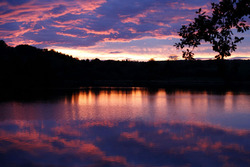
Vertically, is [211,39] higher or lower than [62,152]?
higher

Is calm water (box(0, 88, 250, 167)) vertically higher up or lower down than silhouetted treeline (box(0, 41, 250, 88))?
lower down

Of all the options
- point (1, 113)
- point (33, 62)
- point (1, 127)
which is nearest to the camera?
point (1, 127)

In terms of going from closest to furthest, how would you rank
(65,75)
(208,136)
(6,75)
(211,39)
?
(211,39) < (208,136) < (6,75) < (65,75)

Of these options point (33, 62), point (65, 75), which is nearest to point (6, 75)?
point (33, 62)

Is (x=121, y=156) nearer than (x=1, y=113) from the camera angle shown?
Yes

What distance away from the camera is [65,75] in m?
110

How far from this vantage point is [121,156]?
37.3ft

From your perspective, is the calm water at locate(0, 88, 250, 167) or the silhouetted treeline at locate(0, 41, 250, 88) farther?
the silhouetted treeline at locate(0, 41, 250, 88)

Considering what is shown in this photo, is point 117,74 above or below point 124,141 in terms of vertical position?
above

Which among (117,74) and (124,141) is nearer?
(124,141)

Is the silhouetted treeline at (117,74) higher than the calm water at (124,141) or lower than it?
higher

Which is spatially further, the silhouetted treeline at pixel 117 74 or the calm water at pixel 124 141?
the silhouetted treeline at pixel 117 74

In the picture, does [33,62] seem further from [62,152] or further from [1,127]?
[62,152]

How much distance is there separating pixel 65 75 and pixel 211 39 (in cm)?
10343
